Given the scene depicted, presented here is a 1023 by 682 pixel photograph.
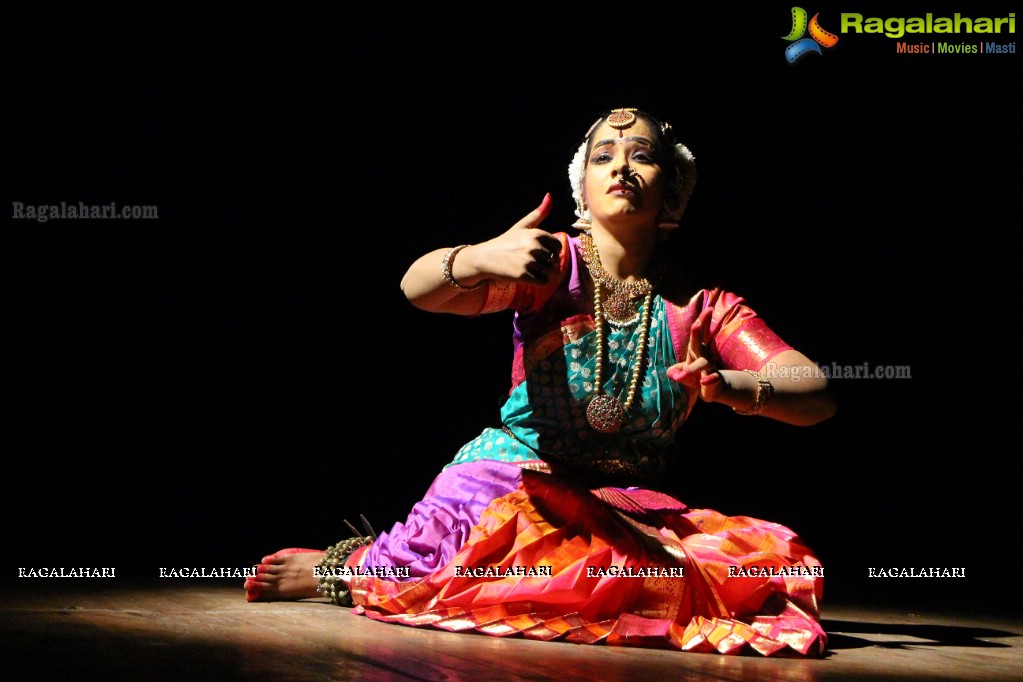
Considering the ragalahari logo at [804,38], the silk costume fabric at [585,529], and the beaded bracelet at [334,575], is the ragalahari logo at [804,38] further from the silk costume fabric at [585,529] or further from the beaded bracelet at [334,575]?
the beaded bracelet at [334,575]

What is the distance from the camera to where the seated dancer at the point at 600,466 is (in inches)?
89.2

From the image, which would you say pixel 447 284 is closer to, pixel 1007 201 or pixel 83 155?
pixel 83 155

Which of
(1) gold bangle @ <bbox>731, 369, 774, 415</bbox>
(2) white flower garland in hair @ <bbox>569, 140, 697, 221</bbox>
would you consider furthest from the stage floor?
(2) white flower garland in hair @ <bbox>569, 140, 697, 221</bbox>

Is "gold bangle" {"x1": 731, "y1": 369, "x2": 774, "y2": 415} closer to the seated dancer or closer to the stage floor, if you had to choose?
the seated dancer

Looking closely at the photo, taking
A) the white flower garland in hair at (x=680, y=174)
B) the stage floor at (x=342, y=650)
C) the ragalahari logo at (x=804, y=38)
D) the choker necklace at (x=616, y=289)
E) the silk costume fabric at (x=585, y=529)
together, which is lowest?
the stage floor at (x=342, y=650)

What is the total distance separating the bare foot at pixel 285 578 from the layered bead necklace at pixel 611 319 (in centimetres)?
78

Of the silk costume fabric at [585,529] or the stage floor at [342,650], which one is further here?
the silk costume fabric at [585,529]

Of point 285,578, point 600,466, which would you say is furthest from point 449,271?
point 285,578

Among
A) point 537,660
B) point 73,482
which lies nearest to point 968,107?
point 537,660

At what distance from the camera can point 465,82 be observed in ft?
12.8

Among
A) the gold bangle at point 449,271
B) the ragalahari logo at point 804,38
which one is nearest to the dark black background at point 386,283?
the ragalahari logo at point 804,38

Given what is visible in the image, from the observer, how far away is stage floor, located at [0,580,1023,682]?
5.71 feet

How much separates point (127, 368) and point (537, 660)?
2.58 meters

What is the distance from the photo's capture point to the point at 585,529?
2391 millimetres
